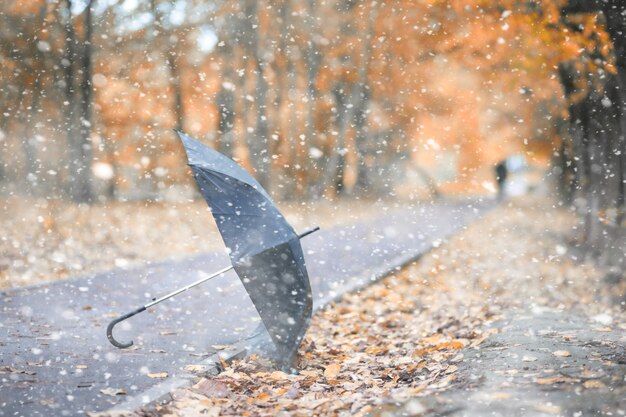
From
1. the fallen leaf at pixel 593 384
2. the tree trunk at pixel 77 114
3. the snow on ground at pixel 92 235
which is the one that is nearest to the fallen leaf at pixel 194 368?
the fallen leaf at pixel 593 384

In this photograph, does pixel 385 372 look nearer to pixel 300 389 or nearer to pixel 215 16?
pixel 300 389

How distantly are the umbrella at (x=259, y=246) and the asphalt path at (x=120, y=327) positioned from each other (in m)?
0.61

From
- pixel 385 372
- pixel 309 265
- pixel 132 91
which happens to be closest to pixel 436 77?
pixel 132 91

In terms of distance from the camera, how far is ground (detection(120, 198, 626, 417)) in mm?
4375

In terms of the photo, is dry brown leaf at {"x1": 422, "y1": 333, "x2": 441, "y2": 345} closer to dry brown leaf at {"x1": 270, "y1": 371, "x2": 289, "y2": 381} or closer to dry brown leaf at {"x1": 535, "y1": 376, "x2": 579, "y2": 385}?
dry brown leaf at {"x1": 270, "y1": 371, "x2": 289, "y2": 381}

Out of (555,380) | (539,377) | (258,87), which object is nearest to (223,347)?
(539,377)

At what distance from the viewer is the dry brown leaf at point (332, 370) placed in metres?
5.52

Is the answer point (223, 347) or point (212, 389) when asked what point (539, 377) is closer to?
point (212, 389)

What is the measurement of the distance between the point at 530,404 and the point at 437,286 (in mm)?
6384

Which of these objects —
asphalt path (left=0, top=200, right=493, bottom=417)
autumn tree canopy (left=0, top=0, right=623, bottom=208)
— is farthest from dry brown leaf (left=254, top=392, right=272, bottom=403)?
autumn tree canopy (left=0, top=0, right=623, bottom=208)

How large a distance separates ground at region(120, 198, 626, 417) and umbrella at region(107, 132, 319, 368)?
1.92 ft

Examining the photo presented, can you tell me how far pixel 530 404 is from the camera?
4055 millimetres

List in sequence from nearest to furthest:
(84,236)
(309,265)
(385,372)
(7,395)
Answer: (7,395)
(385,372)
(309,265)
(84,236)

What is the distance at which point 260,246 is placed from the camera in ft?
16.3
